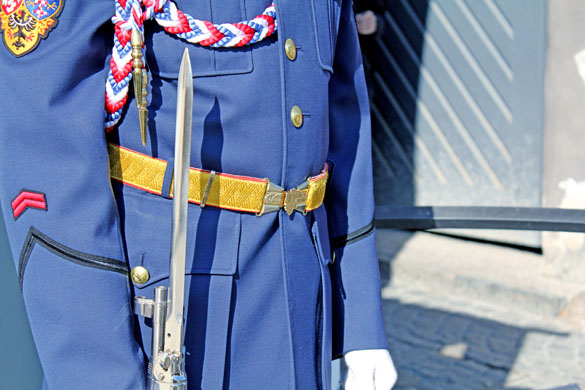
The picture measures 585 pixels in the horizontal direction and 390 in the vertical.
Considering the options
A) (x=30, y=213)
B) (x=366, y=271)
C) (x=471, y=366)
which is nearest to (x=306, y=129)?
(x=366, y=271)

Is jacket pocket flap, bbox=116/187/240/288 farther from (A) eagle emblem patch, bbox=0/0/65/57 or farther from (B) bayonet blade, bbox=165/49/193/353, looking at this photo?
(A) eagle emblem patch, bbox=0/0/65/57

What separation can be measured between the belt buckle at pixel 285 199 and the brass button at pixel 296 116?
0.36 feet

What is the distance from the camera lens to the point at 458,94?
4555mm

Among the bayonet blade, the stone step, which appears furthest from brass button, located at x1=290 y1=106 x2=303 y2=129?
the stone step

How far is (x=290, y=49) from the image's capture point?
128cm

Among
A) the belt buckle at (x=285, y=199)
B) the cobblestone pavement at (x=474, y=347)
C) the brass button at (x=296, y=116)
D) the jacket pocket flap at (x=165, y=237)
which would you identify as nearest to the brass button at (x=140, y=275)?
the jacket pocket flap at (x=165, y=237)

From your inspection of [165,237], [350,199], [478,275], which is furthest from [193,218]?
[478,275]

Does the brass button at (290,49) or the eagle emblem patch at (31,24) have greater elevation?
the eagle emblem patch at (31,24)

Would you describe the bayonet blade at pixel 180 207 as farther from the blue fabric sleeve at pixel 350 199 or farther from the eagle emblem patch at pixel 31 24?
the blue fabric sleeve at pixel 350 199

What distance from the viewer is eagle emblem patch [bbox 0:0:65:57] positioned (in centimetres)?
109

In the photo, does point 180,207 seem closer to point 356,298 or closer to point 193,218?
point 193,218

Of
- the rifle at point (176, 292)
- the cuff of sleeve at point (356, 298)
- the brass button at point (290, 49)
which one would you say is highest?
the brass button at point (290, 49)

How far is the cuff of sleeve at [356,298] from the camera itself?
4.90ft

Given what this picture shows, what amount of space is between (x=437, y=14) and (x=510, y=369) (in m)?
2.16
